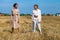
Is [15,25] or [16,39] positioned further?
[15,25]

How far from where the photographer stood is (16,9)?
1527 centimetres

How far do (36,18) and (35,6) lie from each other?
2.53 feet

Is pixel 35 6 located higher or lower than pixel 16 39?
higher

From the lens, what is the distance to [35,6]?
1453 centimetres

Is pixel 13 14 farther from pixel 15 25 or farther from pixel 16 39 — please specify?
pixel 16 39

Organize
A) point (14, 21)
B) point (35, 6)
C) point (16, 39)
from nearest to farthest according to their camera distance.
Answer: point (16, 39) → point (35, 6) → point (14, 21)

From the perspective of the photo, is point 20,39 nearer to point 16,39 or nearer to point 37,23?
point 16,39

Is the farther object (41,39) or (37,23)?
(37,23)

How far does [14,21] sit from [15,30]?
1.89ft

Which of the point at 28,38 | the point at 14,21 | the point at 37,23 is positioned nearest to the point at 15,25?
the point at 14,21

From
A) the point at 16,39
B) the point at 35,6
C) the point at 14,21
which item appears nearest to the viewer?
the point at 16,39

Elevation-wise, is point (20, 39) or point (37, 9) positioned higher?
point (37, 9)

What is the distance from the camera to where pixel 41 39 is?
10.9 metres

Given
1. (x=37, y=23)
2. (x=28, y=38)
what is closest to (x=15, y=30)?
(x=37, y=23)
